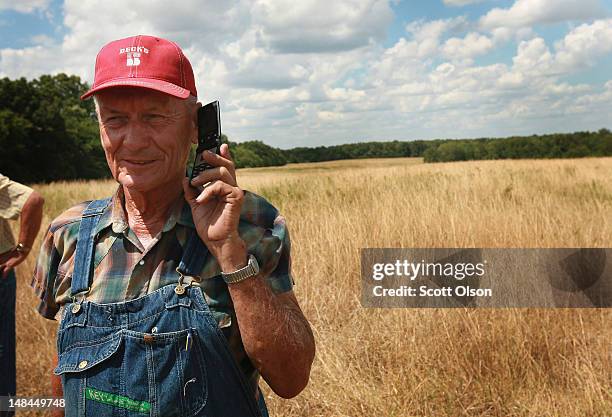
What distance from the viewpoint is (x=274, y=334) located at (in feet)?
4.17

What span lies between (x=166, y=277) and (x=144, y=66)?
530 millimetres

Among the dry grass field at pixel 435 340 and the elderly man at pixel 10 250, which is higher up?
the elderly man at pixel 10 250

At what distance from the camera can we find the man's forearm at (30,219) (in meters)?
3.16

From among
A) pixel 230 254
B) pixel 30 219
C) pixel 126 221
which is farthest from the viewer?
pixel 30 219

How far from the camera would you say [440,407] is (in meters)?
3.27

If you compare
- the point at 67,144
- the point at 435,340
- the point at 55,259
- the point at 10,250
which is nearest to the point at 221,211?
the point at 55,259

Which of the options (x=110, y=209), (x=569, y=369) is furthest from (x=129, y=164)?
(x=569, y=369)

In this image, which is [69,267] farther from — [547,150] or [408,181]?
[547,150]

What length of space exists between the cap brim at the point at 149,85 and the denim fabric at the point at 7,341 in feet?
6.87

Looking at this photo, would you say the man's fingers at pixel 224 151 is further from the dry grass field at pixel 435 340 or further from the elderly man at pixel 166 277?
the dry grass field at pixel 435 340

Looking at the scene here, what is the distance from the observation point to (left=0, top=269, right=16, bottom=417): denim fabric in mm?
2889

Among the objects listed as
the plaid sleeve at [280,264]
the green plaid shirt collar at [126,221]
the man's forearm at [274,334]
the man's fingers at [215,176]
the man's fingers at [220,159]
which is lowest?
the man's forearm at [274,334]

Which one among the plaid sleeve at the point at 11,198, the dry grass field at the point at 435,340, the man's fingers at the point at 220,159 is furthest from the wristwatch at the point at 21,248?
the man's fingers at the point at 220,159

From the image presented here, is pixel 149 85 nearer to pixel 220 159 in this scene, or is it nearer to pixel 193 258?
pixel 220 159
